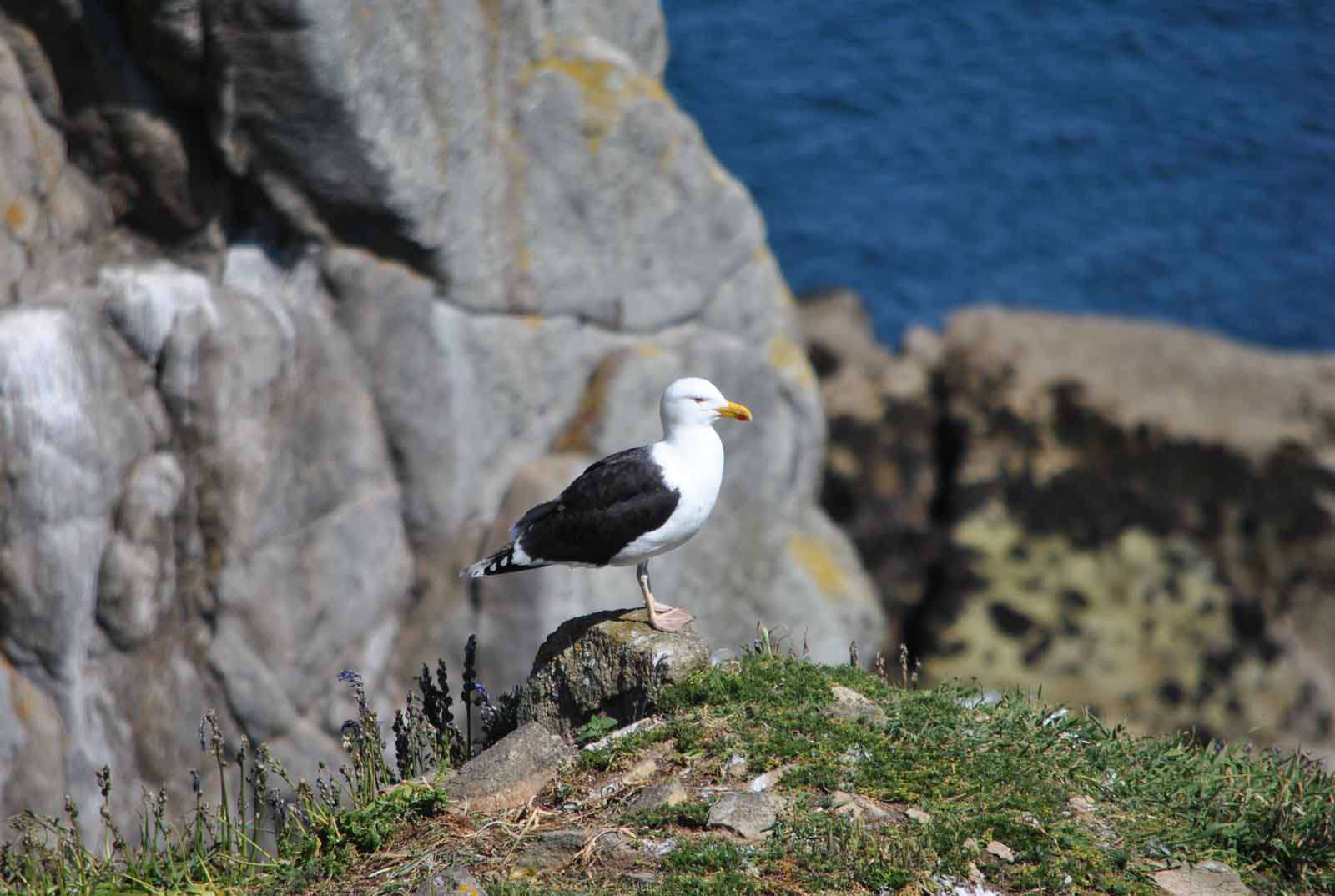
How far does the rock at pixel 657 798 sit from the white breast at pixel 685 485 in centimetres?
125

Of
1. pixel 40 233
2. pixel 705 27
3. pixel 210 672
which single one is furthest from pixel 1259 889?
pixel 705 27

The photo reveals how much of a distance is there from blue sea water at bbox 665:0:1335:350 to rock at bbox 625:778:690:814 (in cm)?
1602

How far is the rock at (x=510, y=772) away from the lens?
17.7 feet

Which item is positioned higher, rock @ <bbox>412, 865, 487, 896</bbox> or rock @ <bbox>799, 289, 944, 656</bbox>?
rock @ <bbox>412, 865, 487, 896</bbox>

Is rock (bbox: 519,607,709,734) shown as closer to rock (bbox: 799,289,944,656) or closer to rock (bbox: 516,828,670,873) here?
rock (bbox: 516,828,670,873)

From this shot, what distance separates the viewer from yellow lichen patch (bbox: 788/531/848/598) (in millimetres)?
12961

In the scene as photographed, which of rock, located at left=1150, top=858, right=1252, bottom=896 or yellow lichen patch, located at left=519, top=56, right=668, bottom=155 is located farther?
yellow lichen patch, located at left=519, top=56, right=668, bottom=155

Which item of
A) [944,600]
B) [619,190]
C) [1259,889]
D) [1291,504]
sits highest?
[619,190]

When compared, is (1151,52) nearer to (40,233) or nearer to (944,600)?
(944,600)

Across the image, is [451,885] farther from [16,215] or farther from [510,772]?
[16,215]

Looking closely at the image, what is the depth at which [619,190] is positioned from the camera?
38.2 feet

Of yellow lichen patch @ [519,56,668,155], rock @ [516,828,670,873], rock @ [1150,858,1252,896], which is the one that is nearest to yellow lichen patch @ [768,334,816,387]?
yellow lichen patch @ [519,56,668,155]

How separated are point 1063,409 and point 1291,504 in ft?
8.33

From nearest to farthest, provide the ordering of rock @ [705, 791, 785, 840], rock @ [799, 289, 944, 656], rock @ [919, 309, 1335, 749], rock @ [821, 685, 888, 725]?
rock @ [705, 791, 785, 840] → rock @ [821, 685, 888, 725] → rock @ [919, 309, 1335, 749] → rock @ [799, 289, 944, 656]
